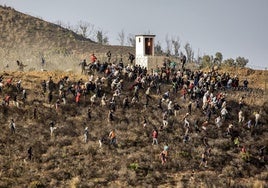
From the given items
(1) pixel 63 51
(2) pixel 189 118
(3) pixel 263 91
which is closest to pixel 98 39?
(1) pixel 63 51

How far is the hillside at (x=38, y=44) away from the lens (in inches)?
3103

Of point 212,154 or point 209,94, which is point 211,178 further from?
point 209,94

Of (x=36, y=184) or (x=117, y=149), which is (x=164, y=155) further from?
(x=36, y=184)

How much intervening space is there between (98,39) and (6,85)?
101684 millimetres

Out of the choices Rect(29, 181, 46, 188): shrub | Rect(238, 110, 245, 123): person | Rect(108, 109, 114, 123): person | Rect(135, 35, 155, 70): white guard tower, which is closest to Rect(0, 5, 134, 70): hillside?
Rect(135, 35, 155, 70): white guard tower

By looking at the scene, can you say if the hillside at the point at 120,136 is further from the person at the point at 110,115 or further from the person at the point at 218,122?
the person at the point at 110,115

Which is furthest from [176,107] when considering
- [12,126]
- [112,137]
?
[12,126]

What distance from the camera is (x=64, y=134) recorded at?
139 ft

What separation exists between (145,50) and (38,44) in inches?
1511

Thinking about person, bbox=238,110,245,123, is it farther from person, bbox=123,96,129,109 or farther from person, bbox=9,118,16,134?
person, bbox=9,118,16,134

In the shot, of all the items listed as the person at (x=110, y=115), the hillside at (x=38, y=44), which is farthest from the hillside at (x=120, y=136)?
the hillside at (x=38, y=44)

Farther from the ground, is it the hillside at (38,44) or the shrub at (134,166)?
the hillside at (38,44)

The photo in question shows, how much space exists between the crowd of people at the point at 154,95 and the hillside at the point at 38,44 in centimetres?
2432

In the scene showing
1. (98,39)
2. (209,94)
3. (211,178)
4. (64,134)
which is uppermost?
(98,39)
